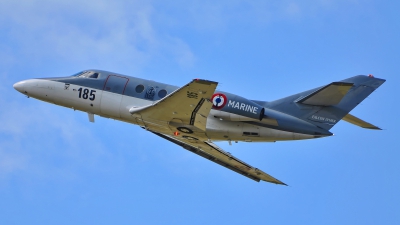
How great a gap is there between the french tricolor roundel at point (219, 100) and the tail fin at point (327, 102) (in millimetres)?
3047

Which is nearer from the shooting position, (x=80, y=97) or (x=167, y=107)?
(x=167, y=107)

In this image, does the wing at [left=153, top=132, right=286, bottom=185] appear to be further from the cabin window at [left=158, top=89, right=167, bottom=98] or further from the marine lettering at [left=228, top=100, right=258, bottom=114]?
the marine lettering at [left=228, top=100, right=258, bottom=114]

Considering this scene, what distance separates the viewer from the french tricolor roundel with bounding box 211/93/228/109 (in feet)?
124

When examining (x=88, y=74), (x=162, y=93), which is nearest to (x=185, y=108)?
(x=162, y=93)

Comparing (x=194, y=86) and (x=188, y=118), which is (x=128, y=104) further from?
(x=194, y=86)

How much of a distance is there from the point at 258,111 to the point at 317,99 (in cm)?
348

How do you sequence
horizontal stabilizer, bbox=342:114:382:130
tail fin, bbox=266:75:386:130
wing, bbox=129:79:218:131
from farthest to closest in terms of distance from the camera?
1. horizontal stabilizer, bbox=342:114:382:130
2. tail fin, bbox=266:75:386:130
3. wing, bbox=129:79:218:131

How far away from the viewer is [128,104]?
131ft

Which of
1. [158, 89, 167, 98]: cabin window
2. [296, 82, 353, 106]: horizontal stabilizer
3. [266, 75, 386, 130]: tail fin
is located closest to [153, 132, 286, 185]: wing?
[158, 89, 167, 98]: cabin window

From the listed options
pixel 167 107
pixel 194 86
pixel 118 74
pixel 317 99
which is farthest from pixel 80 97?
pixel 317 99

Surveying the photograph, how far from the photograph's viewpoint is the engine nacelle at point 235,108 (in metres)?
37.1

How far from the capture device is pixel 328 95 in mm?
37594

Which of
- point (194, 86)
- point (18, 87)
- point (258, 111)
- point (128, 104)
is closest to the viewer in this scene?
point (194, 86)

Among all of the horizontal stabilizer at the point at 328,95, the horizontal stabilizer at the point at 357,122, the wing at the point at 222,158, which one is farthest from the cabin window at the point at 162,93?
the horizontal stabilizer at the point at 357,122
